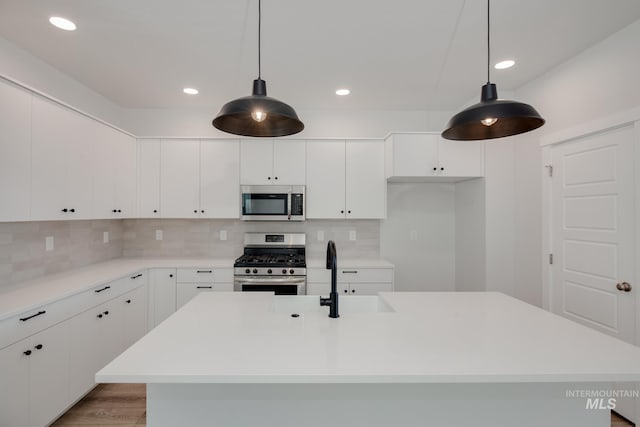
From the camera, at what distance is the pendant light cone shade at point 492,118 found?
4.32 feet

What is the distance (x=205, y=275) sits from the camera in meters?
3.18

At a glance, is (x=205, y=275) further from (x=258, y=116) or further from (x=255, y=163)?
(x=258, y=116)

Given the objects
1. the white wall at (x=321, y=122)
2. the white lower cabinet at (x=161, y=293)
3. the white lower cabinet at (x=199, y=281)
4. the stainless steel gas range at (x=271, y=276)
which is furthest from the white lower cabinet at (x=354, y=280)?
the white wall at (x=321, y=122)

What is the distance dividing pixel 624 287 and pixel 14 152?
4.14 meters

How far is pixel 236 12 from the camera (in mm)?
1910

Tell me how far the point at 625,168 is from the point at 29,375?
4049 mm

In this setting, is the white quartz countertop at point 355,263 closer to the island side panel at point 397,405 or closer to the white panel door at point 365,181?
the white panel door at point 365,181

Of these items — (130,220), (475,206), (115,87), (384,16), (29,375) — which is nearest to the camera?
(29,375)

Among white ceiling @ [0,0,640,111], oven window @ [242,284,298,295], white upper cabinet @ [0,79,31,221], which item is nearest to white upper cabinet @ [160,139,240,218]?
white ceiling @ [0,0,640,111]

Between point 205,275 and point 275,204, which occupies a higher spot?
point 275,204

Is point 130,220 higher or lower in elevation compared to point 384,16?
lower

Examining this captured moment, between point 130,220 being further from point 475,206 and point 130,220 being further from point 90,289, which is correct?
point 475,206

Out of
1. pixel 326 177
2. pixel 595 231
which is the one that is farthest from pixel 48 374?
pixel 595 231

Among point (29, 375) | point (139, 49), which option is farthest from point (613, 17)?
point (29, 375)
